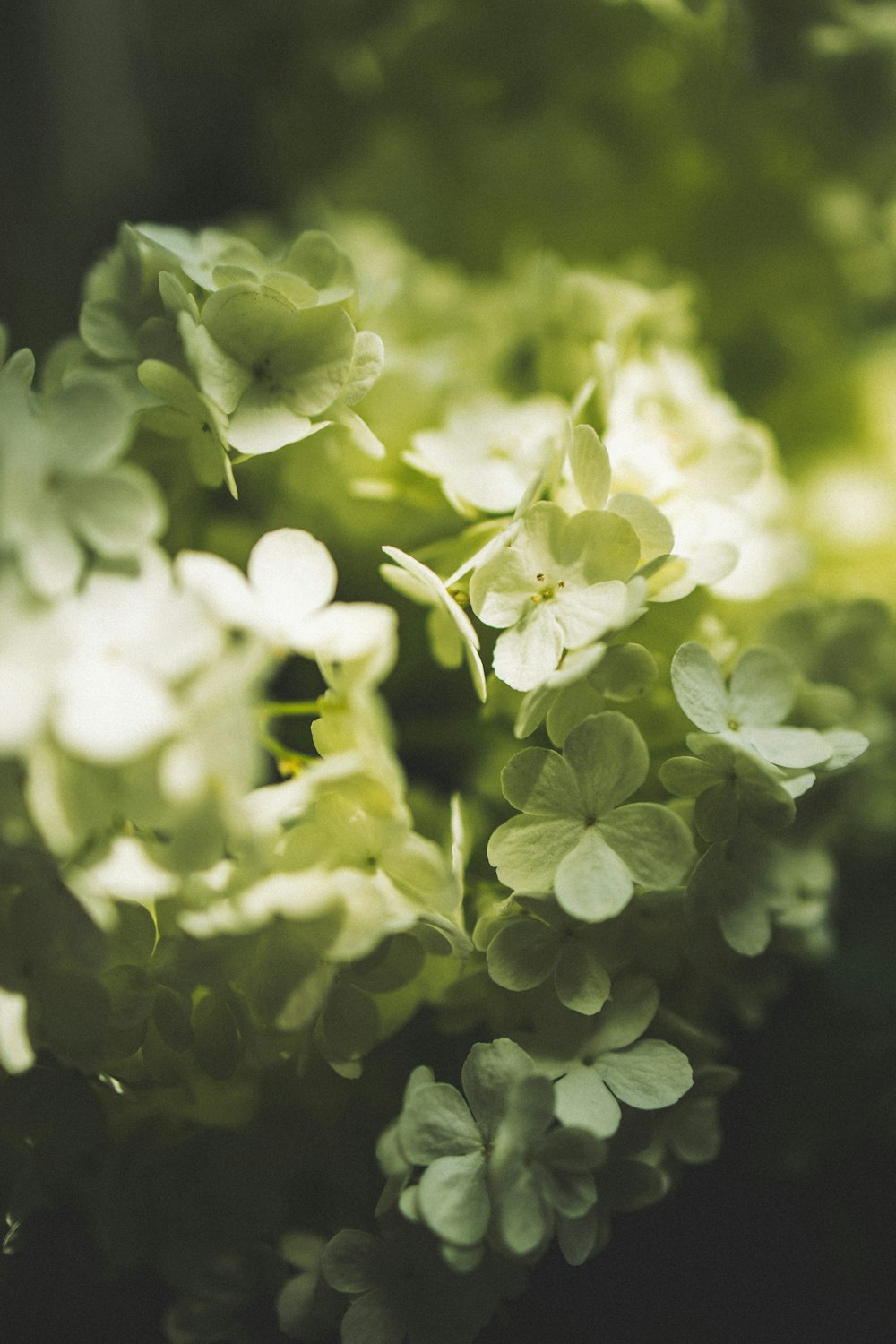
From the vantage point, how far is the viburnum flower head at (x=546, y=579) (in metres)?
0.39

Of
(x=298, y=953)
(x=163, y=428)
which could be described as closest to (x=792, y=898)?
(x=298, y=953)

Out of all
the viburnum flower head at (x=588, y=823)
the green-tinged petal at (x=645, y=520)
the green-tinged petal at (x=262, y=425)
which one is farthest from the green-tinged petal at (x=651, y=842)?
the green-tinged petal at (x=262, y=425)

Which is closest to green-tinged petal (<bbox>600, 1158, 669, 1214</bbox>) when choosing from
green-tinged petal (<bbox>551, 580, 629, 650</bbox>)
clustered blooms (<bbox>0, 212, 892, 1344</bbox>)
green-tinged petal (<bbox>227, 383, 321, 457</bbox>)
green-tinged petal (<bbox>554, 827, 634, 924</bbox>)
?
clustered blooms (<bbox>0, 212, 892, 1344</bbox>)

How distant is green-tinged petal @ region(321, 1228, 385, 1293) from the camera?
396mm

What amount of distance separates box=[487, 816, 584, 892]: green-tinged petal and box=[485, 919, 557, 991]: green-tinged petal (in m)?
0.02

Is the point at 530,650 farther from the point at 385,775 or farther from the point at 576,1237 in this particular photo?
the point at 576,1237

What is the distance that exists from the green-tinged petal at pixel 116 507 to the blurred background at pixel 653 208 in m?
0.37

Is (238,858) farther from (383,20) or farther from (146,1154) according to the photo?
(383,20)

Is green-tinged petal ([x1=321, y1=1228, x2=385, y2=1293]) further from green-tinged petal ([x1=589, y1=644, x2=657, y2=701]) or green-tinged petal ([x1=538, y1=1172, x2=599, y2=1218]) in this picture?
green-tinged petal ([x1=589, y1=644, x2=657, y2=701])

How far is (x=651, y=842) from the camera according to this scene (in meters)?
0.39

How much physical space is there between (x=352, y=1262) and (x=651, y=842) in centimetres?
21

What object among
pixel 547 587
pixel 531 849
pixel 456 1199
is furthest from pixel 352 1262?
pixel 547 587

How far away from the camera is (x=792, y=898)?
45 centimetres

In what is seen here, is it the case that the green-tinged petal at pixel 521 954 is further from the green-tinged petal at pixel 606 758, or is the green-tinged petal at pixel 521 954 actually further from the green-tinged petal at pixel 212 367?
the green-tinged petal at pixel 212 367
